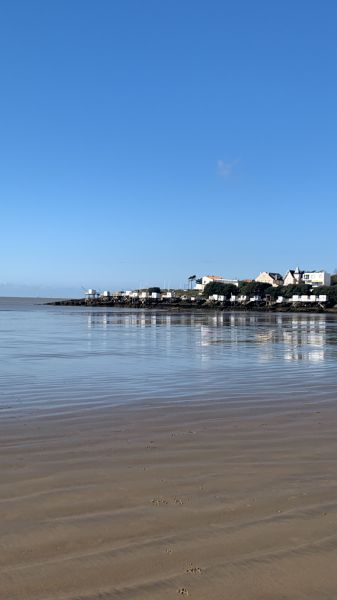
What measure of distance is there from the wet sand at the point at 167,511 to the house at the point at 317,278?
457 ft

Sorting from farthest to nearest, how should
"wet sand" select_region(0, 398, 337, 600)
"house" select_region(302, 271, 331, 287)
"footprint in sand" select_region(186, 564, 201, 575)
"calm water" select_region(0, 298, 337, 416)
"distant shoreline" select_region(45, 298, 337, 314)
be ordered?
"house" select_region(302, 271, 331, 287) → "distant shoreline" select_region(45, 298, 337, 314) → "calm water" select_region(0, 298, 337, 416) → "footprint in sand" select_region(186, 564, 201, 575) → "wet sand" select_region(0, 398, 337, 600)

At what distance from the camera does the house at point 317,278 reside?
471 ft

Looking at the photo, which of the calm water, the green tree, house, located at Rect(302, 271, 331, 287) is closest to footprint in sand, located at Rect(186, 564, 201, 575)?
the calm water

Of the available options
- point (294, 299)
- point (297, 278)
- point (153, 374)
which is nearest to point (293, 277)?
point (297, 278)

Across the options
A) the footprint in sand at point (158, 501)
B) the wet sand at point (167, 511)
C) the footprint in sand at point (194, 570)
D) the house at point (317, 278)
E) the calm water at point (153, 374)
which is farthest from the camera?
the house at point (317, 278)

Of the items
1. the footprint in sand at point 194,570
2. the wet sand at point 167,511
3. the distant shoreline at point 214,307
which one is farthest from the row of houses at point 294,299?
the footprint in sand at point 194,570

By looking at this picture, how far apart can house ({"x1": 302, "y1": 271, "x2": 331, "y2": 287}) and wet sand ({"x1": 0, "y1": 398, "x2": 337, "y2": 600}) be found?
139 m

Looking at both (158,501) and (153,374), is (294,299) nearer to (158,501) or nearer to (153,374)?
(153,374)

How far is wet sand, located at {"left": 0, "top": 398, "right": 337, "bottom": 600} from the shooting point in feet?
11.3

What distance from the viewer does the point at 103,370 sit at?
14.6 m

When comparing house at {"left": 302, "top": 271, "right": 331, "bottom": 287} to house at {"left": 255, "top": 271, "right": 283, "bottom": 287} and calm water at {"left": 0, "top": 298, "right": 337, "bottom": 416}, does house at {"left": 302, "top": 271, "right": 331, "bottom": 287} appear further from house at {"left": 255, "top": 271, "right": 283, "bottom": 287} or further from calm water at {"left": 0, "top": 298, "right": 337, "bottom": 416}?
calm water at {"left": 0, "top": 298, "right": 337, "bottom": 416}

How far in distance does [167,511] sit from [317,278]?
479 ft

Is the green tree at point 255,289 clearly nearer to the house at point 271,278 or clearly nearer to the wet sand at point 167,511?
the house at point 271,278

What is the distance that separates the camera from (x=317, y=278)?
144625mm
